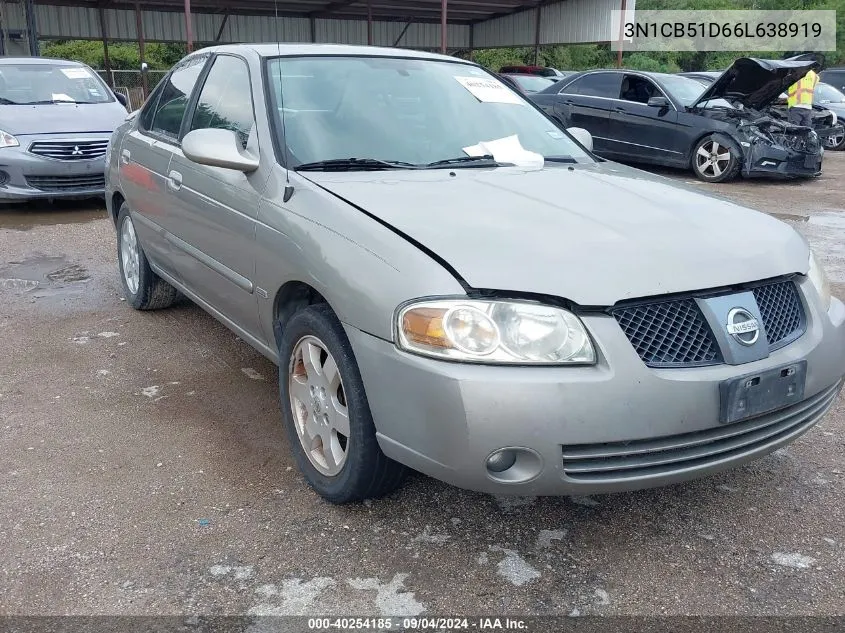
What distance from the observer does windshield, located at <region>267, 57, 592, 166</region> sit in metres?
3.19

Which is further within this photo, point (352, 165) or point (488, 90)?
point (488, 90)

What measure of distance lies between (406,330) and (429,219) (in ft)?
1.46

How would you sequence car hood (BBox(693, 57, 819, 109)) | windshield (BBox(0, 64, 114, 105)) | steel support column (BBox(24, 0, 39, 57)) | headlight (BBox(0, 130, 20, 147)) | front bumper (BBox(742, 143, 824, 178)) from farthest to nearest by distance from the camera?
steel support column (BBox(24, 0, 39, 57)) < front bumper (BBox(742, 143, 824, 178)) < car hood (BBox(693, 57, 819, 109)) < windshield (BBox(0, 64, 114, 105)) < headlight (BBox(0, 130, 20, 147))

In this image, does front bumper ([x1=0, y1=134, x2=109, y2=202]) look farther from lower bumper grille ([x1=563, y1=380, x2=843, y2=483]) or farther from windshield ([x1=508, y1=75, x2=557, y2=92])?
windshield ([x1=508, y1=75, x2=557, y2=92])

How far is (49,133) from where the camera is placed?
324 inches

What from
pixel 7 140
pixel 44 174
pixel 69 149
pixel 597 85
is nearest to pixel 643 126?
pixel 597 85

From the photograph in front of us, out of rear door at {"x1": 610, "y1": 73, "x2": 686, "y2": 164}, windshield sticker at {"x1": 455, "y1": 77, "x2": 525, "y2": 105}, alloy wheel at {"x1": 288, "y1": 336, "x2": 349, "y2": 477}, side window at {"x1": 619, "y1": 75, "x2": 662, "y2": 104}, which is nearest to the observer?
alloy wheel at {"x1": 288, "y1": 336, "x2": 349, "y2": 477}

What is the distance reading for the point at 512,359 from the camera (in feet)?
7.16

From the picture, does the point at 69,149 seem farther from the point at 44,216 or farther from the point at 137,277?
the point at 137,277

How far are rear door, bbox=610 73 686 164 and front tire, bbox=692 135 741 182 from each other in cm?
24

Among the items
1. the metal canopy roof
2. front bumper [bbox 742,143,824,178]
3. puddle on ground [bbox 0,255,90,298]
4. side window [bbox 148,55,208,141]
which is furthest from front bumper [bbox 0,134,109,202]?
the metal canopy roof

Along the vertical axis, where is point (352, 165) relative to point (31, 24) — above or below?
below

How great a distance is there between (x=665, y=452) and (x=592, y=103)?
10.9 meters

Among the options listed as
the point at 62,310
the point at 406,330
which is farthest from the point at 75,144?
the point at 406,330
